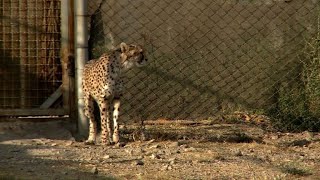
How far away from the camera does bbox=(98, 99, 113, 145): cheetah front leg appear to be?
756 cm

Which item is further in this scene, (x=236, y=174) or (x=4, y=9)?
(x=4, y=9)

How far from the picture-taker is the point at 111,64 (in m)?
7.69

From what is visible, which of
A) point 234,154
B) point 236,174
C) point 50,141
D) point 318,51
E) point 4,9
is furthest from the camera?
point 318,51

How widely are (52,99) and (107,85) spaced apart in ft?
2.55

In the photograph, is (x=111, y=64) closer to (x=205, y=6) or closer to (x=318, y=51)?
(x=205, y=6)

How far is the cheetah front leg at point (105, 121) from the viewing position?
7559mm

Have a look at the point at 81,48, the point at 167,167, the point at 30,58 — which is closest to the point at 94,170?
the point at 167,167

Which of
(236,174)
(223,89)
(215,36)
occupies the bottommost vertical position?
(236,174)

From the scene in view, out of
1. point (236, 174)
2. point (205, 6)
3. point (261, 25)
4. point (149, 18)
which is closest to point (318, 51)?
point (261, 25)

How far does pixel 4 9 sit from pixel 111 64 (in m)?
1.34

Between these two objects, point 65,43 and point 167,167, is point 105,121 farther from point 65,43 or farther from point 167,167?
point 167,167

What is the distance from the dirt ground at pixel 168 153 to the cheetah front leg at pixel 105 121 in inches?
9.1

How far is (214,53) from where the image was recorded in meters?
8.90

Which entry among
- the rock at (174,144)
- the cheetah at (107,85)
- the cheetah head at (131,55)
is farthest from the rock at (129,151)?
the cheetah head at (131,55)
